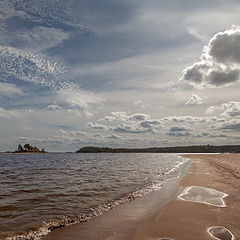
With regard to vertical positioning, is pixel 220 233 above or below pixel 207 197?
above

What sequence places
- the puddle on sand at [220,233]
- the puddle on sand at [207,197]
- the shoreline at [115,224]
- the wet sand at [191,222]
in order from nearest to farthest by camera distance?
1. the puddle on sand at [220,233]
2. the wet sand at [191,222]
3. the shoreline at [115,224]
4. the puddle on sand at [207,197]

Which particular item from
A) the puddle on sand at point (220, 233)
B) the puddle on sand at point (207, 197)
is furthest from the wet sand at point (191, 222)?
the puddle on sand at point (207, 197)

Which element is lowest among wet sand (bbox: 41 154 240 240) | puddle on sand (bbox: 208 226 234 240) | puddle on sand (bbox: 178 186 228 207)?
puddle on sand (bbox: 178 186 228 207)

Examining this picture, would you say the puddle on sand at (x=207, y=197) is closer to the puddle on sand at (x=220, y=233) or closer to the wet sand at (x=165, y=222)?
the wet sand at (x=165, y=222)

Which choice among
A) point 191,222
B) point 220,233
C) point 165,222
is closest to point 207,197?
point 191,222

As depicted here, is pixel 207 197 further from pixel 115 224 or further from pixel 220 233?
pixel 115 224

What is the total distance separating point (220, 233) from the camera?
247 inches

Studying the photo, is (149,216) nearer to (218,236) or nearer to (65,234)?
(218,236)

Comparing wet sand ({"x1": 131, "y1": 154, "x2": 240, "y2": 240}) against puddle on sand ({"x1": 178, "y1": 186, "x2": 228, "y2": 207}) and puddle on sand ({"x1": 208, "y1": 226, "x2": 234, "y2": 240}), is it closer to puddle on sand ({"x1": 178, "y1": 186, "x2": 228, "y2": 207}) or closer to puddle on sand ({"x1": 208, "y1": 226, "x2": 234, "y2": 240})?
puddle on sand ({"x1": 208, "y1": 226, "x2": 234, "y2": 240})

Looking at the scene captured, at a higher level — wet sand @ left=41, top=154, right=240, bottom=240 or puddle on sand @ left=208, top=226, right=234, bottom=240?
puddle on sand @ left=208, top=226, right=234, bottom=240

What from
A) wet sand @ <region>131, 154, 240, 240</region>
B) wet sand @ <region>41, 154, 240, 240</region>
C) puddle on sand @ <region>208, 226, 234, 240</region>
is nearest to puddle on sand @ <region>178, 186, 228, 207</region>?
wet sand @ <region>41, 154, 240, 240</region>

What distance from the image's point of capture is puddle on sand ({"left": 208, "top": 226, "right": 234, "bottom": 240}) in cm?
597

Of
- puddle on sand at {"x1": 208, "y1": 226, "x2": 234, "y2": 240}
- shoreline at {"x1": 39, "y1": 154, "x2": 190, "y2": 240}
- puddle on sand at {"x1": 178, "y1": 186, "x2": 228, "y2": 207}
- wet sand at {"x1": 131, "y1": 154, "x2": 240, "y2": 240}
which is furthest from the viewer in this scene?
puddle on sand at {"x1": 178, "y1": 186, "x2": 228, "y2": 207}

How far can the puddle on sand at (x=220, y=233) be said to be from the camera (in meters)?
5.97
